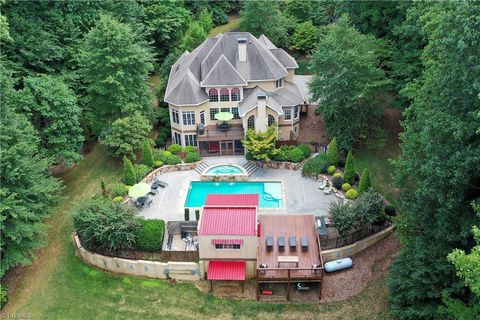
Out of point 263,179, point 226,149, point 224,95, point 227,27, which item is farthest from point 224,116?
point 227,27

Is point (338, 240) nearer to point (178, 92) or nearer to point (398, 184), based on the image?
point (398, 184)

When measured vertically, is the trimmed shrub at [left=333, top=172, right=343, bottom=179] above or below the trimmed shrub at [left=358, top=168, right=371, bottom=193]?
below

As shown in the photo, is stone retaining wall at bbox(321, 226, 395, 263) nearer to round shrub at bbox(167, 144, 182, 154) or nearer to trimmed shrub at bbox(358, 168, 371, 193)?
trimmed shrub at bbox(358, 168, 371, 193)

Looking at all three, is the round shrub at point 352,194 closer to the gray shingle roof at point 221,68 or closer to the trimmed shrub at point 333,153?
the trimmed shrub at point 333,153

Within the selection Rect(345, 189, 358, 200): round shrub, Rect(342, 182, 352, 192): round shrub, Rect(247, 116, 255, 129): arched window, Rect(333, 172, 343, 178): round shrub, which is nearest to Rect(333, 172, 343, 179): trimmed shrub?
Rect(333, 172, 343, 178): round shrub

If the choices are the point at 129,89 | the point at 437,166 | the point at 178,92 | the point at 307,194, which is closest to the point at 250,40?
the point at 178,92
